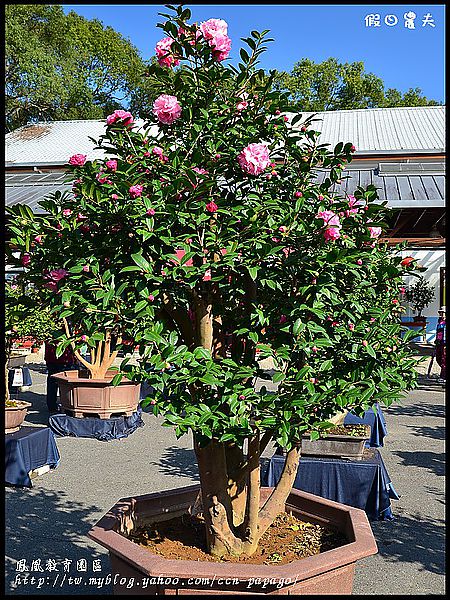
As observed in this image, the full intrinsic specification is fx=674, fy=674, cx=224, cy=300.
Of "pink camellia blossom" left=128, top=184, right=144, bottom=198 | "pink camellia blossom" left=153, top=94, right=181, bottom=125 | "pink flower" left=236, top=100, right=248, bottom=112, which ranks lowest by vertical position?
"pink camellia blossom" left=128, top=184, right=144, bottom=198

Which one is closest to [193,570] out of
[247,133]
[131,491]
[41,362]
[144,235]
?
[144,235]

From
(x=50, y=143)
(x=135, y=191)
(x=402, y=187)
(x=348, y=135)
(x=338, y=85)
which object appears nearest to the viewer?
(x=135, y=191)

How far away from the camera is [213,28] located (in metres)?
2.41

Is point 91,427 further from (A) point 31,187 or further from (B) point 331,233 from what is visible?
(A) point 31,187

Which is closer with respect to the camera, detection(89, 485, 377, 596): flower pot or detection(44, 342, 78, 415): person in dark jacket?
detection(89, 485, 377, 596): flower pot

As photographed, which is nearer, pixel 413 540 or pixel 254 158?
pixel 254 158

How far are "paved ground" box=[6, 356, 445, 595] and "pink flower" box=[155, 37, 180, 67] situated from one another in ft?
8.75

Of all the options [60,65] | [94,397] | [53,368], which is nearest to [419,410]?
[94,397]

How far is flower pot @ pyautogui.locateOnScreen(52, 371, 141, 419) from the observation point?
25.1 ft

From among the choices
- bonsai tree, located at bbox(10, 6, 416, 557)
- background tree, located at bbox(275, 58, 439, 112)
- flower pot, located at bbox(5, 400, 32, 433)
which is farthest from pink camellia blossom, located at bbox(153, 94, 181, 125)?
background tree, located at bbox(275, 58, 439, 112)

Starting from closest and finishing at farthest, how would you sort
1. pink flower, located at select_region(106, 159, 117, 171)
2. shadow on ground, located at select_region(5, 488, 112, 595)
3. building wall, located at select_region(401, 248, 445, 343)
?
pink flower, located at select_region(106, 159, 117, 171) → shadow on ground, located at select_region(5, 488, 112, 595) → building wall, located at select_region(401, 248, 445, 343)

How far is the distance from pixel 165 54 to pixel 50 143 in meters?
17.6

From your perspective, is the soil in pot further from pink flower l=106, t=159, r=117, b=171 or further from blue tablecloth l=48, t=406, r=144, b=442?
blue tablecloth l=48, t=406, r=144, b=442

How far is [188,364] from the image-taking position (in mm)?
2219
